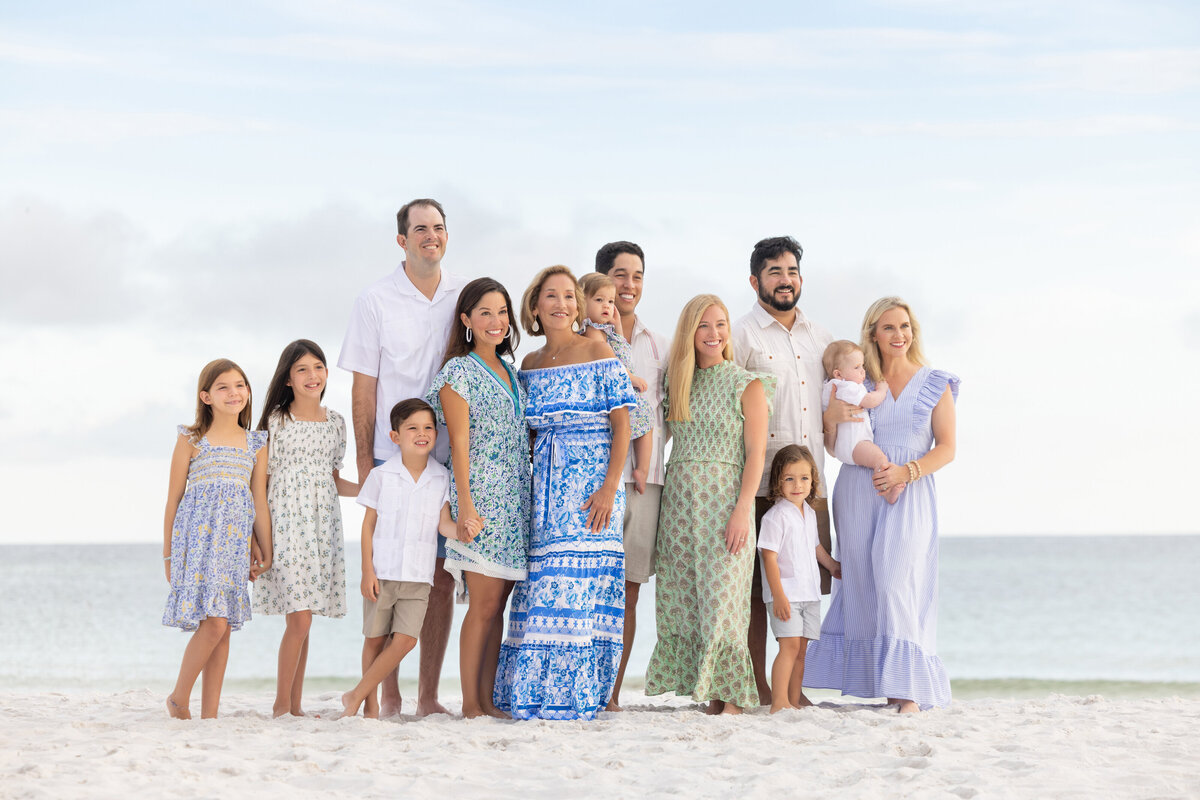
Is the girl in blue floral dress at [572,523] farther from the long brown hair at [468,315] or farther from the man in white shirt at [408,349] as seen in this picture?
the man in white shirt at [408,349]

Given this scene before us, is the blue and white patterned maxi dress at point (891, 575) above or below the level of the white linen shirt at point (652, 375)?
below

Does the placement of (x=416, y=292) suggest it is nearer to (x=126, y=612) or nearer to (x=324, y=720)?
(x=324, y=720)

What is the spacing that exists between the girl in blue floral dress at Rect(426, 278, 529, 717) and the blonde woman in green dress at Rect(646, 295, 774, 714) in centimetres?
76

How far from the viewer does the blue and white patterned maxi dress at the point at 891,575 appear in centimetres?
526

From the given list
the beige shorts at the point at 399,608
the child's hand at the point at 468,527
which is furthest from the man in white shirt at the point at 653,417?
Answer: the beige shorts at the point at 399,608

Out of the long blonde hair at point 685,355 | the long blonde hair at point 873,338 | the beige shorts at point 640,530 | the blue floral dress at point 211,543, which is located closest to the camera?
the blue floral dress at point 211,543

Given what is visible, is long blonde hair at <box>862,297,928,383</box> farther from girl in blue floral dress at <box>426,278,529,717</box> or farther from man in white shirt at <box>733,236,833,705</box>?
girl in blue floral dress at <box>426,278,529,717</box>

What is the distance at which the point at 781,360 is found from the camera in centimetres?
544

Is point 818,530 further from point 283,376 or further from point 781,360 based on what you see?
point 283,376

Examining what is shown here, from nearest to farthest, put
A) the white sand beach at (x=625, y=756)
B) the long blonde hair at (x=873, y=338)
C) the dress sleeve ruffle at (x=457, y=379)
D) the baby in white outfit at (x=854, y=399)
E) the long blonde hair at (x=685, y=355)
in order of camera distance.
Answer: the white sand beach at (x=625, y=756), the dress sleeve ruffle at (x=457, y=379), the long blonde hair at (x=685, y=355), the baby in white outfit at (x=854, y=399), the long blonde hair at (x=873, y=338)

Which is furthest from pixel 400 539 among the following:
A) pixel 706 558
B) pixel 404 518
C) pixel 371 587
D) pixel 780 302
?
pixel 780 302

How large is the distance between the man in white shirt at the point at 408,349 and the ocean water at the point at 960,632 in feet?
20.6

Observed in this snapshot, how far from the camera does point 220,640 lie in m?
4.88

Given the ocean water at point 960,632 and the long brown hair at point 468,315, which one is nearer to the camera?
the long brown hair at point 468,315
